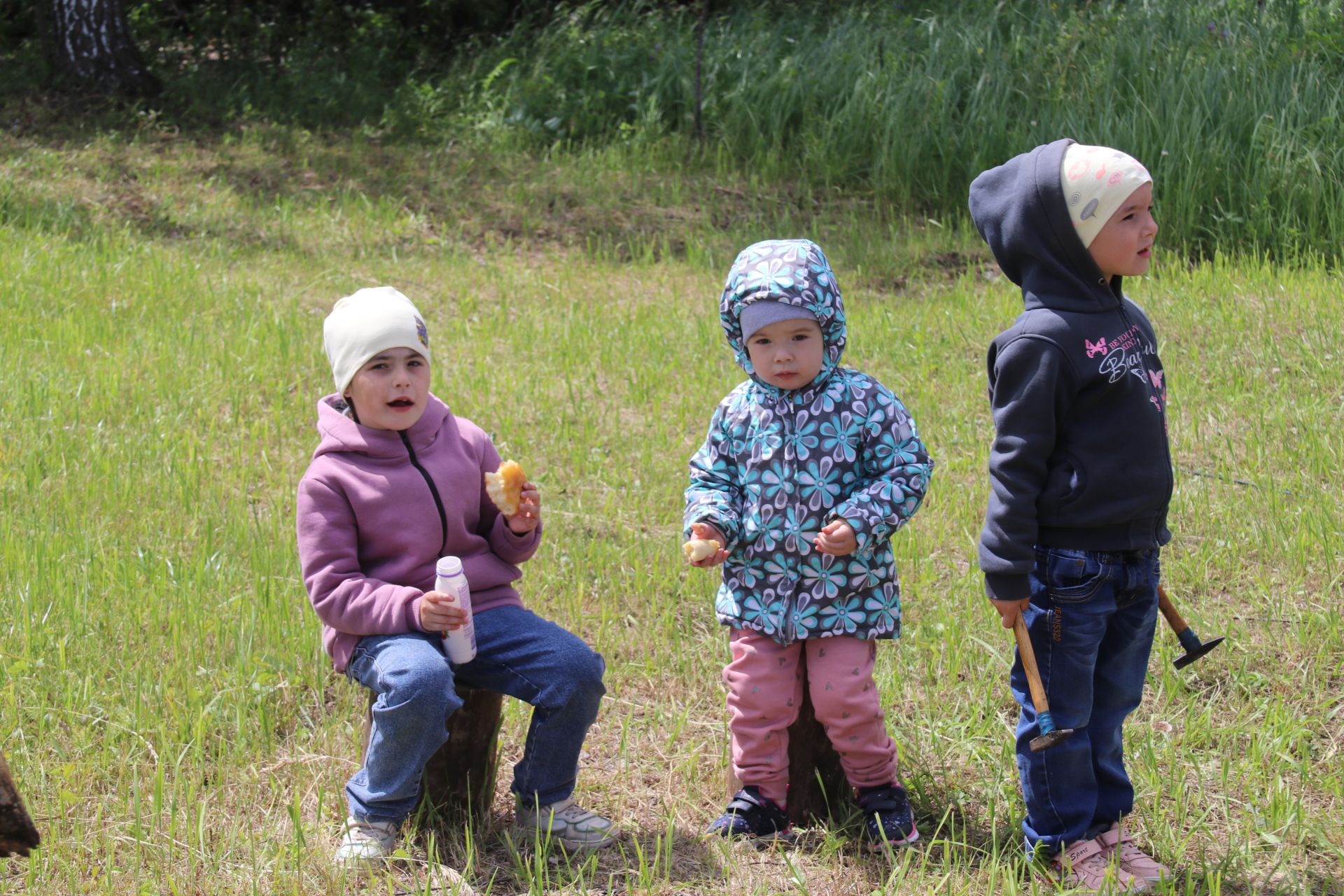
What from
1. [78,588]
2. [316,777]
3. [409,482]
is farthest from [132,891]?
[78,588]

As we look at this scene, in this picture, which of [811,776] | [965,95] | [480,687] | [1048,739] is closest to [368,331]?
[480,687]

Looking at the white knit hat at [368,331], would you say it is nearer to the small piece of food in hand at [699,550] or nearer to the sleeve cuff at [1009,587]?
the small piece of food in hand at [699,550]

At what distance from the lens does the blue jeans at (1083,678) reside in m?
3.08

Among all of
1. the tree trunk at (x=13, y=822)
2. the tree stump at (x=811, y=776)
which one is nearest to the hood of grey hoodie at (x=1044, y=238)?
the tree stump at (x=811, y=776)

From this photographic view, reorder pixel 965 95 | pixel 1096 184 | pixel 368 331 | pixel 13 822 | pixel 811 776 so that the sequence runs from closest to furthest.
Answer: pixel 13 822 → pixel 1096 184 → pixel 368 331 → pixel 811 776 → pixel 965 95

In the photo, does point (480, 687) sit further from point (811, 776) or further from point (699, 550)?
point (811, 776)

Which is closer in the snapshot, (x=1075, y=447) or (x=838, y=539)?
(x=1075, y=447)

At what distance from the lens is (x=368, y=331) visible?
336 cm

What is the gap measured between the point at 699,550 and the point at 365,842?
1089 mm

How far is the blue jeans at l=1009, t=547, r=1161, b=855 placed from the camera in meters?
3.08

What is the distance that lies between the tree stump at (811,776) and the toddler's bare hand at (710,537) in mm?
471

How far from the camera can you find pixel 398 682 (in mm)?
3139

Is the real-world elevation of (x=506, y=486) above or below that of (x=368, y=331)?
below

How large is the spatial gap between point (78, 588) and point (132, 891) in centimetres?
165
